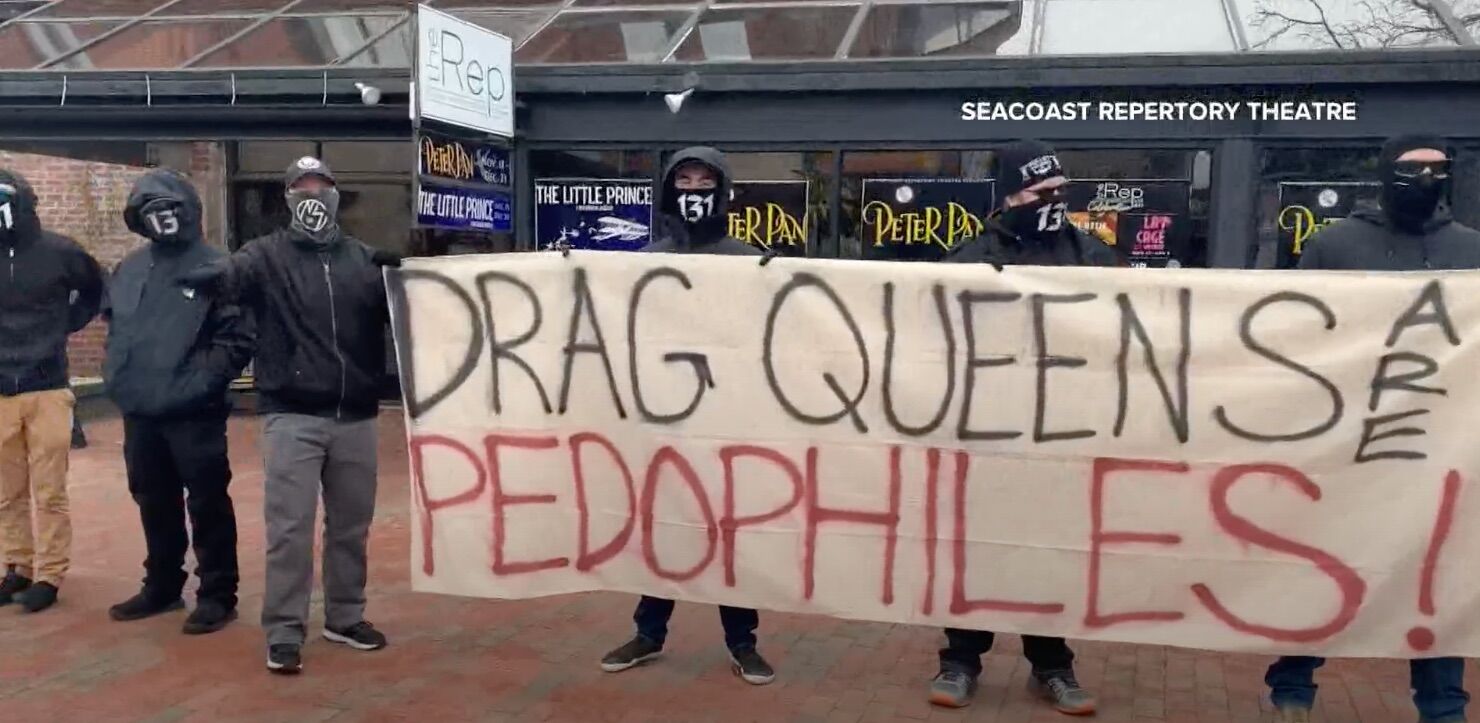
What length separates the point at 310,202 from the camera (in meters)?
4.68

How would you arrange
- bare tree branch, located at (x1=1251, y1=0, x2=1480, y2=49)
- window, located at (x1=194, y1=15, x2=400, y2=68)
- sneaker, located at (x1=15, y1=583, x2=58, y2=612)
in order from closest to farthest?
sneaker, located at (x1=15, y1=583, x2=58, y2=612) → bare tree branch, located at (x1=1251, y1=0, x2=1480, y2=49) → window, located at (x1=194, y1=15, x2=400, y2=68)

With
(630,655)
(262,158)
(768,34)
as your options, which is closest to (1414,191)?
(630,655)

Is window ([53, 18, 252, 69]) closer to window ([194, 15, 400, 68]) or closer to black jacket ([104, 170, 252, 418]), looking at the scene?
window ([194, 15, 400, 68])

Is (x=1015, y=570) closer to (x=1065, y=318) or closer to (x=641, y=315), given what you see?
(x=1065, y=318)

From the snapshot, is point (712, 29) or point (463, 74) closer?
point (463, 74)

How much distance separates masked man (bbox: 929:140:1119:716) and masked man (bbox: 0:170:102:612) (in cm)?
387

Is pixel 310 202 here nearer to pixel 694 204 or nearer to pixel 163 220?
pixel 163 220

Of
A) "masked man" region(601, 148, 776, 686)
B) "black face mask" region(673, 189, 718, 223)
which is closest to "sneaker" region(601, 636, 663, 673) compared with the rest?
"masked man" region(601, 148, 776, 686)

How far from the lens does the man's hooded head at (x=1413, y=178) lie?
3.93 metres

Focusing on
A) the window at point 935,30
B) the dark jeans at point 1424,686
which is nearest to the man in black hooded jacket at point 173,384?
the dark jeans at point 1424,686

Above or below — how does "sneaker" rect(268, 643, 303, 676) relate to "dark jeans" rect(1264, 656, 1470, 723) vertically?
below

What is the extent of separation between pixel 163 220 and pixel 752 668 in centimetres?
296

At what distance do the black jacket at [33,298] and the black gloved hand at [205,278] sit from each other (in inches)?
48.8

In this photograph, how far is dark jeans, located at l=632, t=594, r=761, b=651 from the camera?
4586mm
